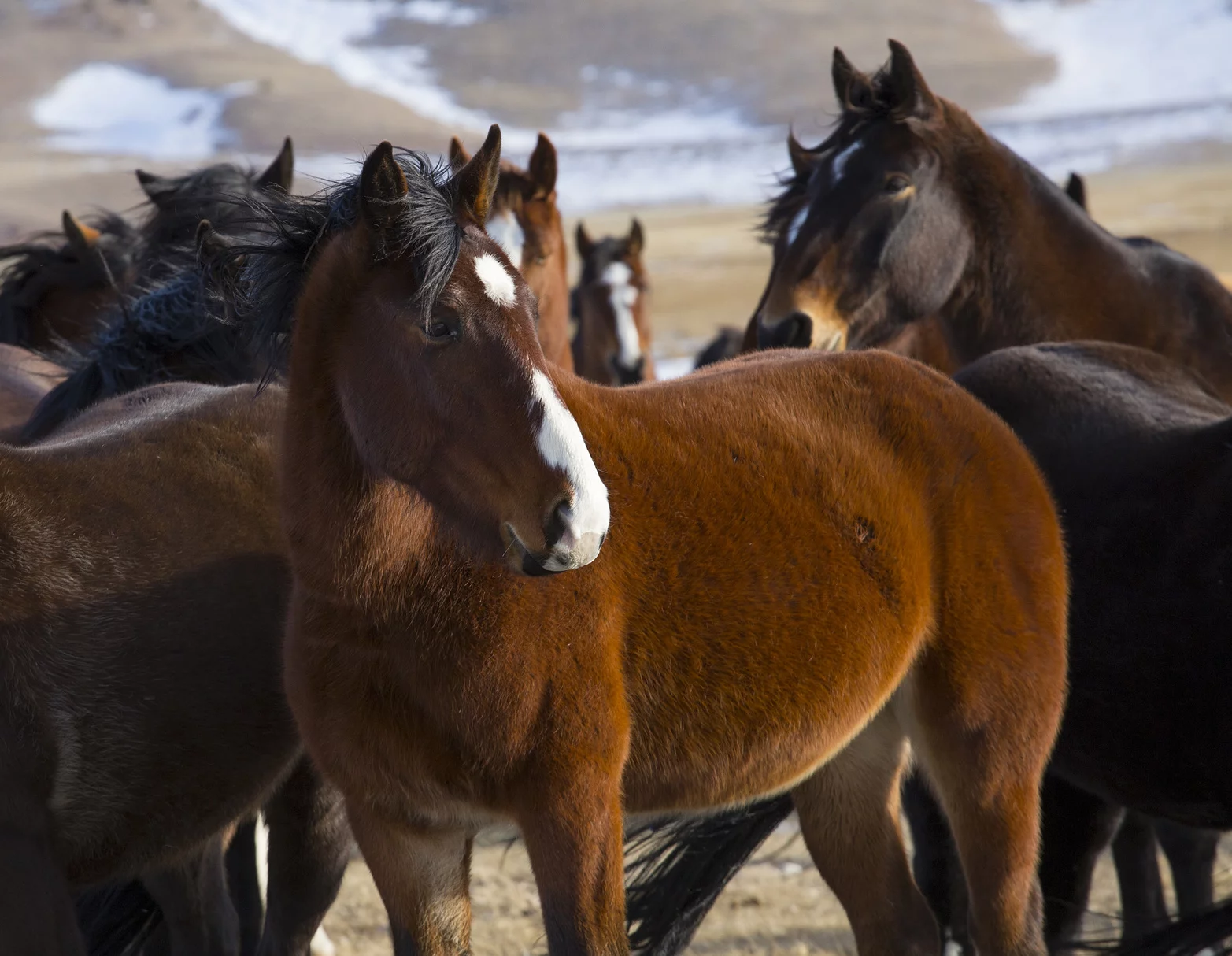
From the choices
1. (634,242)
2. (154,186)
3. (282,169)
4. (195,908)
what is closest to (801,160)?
(282,169)

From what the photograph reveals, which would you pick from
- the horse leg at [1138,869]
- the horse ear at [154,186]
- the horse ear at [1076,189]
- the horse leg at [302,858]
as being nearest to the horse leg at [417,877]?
the horse leg at [302,858]

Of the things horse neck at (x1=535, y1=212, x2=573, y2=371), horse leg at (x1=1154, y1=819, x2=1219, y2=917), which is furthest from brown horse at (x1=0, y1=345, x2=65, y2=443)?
horse leg at (x1=1154, y1=819, x2=1219, y2=917)

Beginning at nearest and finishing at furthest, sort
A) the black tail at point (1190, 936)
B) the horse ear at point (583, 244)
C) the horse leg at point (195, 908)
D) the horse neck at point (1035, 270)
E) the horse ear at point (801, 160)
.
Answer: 1. the black tail at point (1190, 936)
2. the horse leg at point (195, 908)
3. the horse neck at point (1035, 270)
4. the horse ear at point (801, 160)
5. the horse ear at point (583, 244)

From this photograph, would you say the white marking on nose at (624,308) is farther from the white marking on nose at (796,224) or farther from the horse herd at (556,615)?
the horse herd at (556,615)

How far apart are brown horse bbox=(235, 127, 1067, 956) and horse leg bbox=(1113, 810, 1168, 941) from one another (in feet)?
4.25

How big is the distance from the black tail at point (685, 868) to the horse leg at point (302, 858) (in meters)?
0.86

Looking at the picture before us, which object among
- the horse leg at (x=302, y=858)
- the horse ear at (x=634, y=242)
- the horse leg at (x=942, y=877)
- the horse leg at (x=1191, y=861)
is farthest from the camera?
the horse ear at (x=634, y=242)

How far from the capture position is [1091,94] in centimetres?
8356

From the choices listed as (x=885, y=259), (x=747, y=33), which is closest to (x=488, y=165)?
(x=885, y=259)

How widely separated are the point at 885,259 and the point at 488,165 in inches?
89.7

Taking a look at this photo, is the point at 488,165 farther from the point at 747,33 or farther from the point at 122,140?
the point at 747,33

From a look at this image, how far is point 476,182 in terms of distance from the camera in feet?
8.23

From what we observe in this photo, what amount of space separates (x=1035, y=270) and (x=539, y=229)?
A: 216 cm

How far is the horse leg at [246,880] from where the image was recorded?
4051 mm
